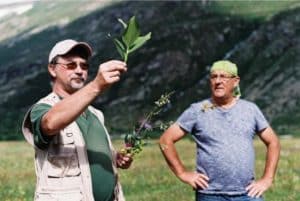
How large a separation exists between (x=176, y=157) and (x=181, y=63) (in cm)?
7363

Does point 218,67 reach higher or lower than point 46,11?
lower

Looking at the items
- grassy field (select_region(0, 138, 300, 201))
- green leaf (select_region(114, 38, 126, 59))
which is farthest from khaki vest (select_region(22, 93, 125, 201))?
grassy field (select_region(0, 138, 300, 201))

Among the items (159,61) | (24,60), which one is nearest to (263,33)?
(159,61)

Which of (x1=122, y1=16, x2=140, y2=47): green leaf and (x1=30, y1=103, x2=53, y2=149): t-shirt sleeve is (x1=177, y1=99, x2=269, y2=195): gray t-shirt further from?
(x1=30, y1=103, x2=53, y2=149): t-shirt sleeve

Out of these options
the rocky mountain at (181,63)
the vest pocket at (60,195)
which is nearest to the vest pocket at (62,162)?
the vest pocket at (60,195)

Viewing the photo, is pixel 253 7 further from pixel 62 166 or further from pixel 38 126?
pixel 38 126

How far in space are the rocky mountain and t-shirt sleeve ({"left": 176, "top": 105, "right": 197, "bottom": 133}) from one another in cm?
4771

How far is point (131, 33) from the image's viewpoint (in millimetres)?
6043

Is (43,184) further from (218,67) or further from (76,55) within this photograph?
(218,67)

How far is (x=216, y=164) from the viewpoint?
8.07 meters

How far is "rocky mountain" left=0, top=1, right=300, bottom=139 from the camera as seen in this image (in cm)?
6644

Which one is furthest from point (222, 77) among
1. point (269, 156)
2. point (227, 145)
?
point (269, 156)

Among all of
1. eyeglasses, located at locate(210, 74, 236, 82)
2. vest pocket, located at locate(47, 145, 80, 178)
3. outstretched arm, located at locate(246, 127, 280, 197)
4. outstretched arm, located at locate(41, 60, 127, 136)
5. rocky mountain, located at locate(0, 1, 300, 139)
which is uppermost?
rocky mountain, located at locate(0, 1, 300, 139)

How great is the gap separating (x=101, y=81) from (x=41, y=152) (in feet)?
3.61
